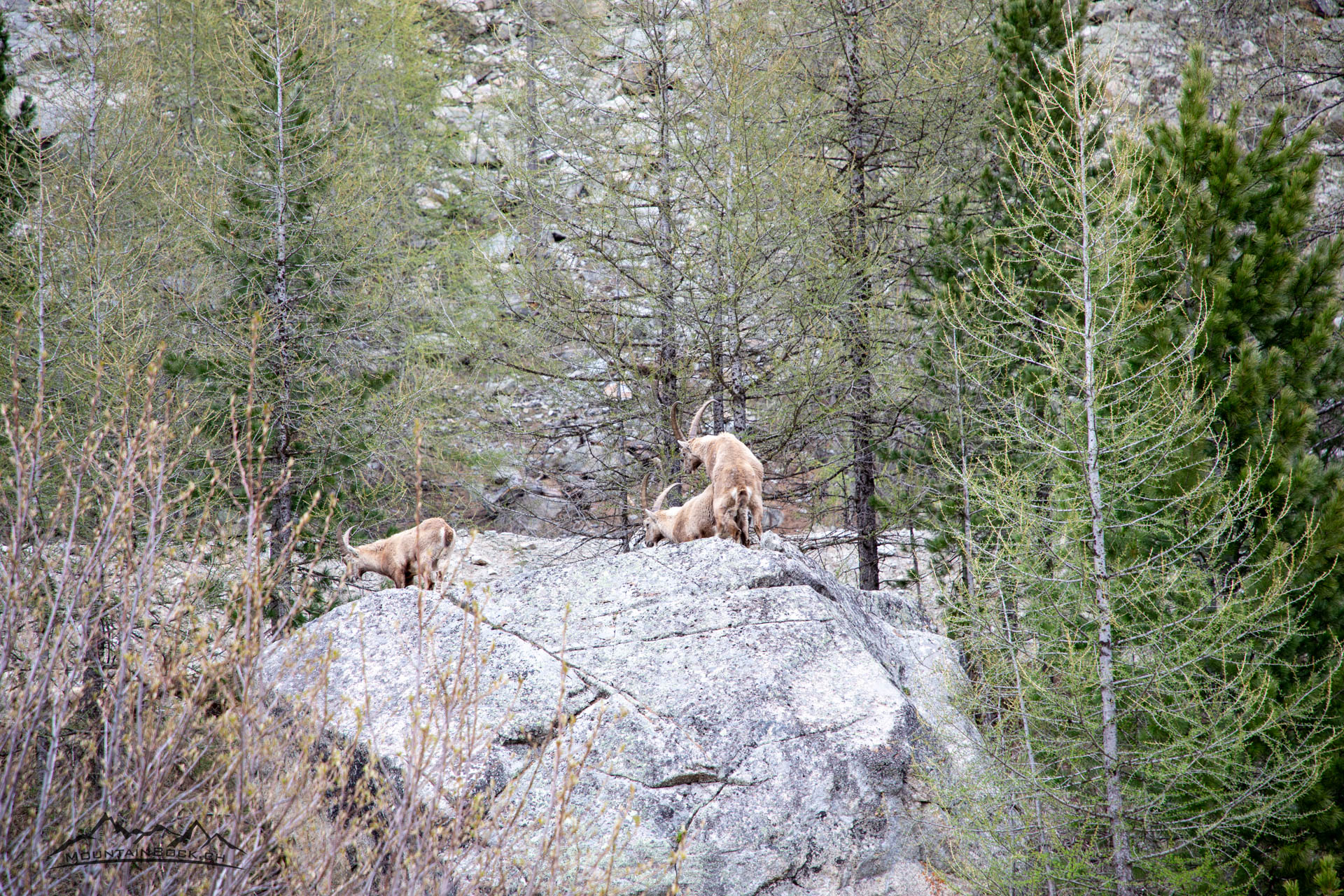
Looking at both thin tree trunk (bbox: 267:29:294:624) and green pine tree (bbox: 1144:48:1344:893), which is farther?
thin tree trunk (bbox: 267:29:294:624)

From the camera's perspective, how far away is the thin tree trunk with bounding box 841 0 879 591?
12.4 meters

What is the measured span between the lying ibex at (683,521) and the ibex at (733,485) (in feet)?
0.37

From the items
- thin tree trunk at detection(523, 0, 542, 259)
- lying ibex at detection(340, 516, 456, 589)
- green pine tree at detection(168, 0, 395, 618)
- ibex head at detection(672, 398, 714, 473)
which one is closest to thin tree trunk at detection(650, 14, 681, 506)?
thin tree trunk at detection(523, 0, 542, 259)

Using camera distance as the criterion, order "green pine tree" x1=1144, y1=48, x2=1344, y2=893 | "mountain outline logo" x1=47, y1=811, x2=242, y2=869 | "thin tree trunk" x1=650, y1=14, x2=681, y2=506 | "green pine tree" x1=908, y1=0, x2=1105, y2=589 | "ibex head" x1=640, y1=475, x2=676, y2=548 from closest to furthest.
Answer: "mountain outline logo" x1=47, y1=811, x2=242, y2=869 → "green pine tree" x1=1144, y1=48, x2=1344, y2=893 → "ibex head" x1=640, y1=475, x2=676, y2=548 → "green pine tree" x1=908, y1=0, x2=1105, y2=589 → "thin tree trunk" x1=650, y1=14, x2=681, y2=506

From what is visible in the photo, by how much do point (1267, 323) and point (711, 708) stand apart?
4841 mm

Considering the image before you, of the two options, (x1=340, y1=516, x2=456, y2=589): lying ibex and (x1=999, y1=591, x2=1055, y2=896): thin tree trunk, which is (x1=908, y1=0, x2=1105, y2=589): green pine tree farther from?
(x1=340, y1=516, x2=456, y2=589): lying ibex

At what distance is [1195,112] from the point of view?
22.9 feet

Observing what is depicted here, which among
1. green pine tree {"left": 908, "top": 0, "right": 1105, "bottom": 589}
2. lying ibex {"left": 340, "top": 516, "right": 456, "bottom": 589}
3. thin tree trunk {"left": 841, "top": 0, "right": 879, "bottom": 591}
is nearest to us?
lying ibex {"left": 340, "top": 516, "right": 456, "bottom": 589}

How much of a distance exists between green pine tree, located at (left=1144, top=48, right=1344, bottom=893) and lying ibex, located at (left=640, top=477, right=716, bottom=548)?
145 inches

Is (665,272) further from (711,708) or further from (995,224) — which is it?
(711,708)

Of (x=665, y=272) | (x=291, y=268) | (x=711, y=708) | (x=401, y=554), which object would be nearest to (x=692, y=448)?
(x=711, y=708)

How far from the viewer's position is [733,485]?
7.49 m

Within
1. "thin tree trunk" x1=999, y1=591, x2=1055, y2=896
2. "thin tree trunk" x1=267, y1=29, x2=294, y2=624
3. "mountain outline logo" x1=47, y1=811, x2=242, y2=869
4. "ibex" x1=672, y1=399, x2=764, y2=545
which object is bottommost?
"thin tree trunk" x1=999, y1=591, x2=1055, y2=896

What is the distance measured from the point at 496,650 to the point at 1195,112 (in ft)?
21.6
